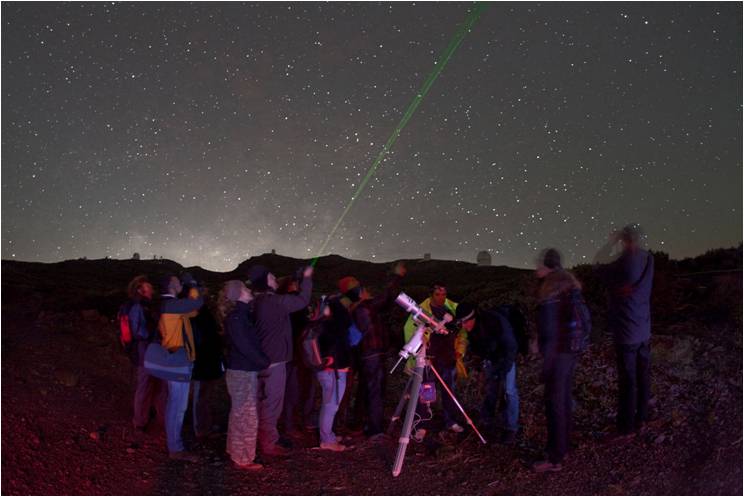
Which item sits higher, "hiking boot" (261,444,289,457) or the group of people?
the group of people

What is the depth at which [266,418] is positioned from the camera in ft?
21.3

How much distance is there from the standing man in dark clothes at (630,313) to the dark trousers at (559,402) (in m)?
0.87

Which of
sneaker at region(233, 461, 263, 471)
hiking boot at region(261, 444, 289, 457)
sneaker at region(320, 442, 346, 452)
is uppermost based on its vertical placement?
sneaker at region(320, 442, 346, 452)

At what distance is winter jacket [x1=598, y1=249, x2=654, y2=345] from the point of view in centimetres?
614

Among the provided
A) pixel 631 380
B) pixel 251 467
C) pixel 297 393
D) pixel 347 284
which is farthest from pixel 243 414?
pixel 631 380

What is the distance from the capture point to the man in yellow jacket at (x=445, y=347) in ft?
23.5

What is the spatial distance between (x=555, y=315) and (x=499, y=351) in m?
1.33

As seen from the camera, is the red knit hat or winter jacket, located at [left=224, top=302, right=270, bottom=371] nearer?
winter jacket, located at [left=224, top=302, right=270, bottom=371]

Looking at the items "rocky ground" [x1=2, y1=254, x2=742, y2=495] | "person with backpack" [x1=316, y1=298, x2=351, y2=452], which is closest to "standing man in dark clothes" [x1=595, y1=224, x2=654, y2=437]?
"rocky ground" [x1=2, y1=254, x2=742, y2=495]

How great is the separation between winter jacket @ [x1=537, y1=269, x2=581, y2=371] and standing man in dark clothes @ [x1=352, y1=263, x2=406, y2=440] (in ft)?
5.92

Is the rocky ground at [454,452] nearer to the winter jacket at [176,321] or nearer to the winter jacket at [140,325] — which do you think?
the winter jacket at [140,325]

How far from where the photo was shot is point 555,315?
18.3ft

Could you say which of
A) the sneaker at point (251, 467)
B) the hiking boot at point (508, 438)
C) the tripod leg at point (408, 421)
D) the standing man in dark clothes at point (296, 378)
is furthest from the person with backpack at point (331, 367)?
the hiking boot at point (508, 438)

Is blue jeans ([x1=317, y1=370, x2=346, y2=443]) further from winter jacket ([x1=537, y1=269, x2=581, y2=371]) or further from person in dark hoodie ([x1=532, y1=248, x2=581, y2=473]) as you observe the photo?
winter jacket ([x1=537, y1=269, x2=581, y2=371])
